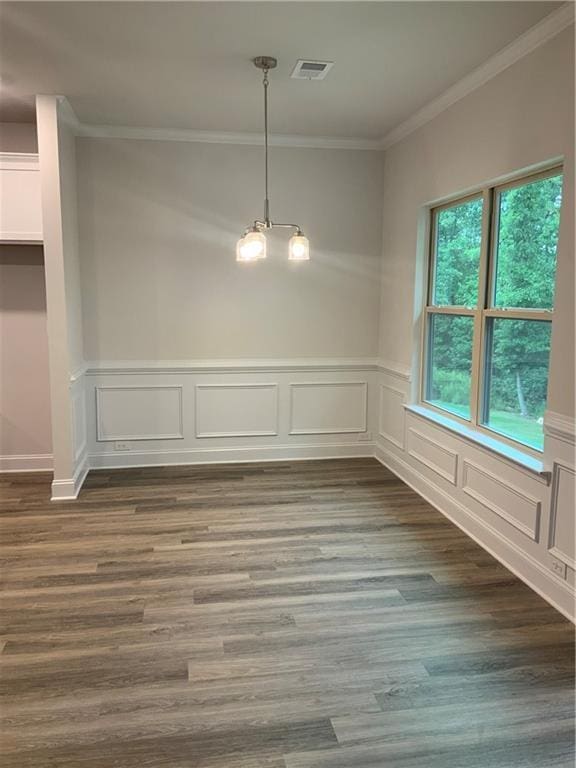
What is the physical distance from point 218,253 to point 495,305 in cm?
247

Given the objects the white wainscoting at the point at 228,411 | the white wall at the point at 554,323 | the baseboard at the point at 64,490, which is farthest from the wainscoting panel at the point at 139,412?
the white wall at the point at 554,323

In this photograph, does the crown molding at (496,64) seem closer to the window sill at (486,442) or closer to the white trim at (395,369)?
the white trim at (395,369)

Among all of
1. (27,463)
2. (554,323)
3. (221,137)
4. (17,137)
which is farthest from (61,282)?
(554,323)

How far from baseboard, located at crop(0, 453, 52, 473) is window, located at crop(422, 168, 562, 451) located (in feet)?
10.8

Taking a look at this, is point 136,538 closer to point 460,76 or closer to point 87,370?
point 87,370

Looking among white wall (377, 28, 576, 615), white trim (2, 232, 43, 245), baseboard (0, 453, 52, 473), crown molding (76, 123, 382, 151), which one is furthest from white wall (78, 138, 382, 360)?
baseboard (0, 453, 52, 473)

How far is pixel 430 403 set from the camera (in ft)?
15.0

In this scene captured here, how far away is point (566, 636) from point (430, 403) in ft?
7.10

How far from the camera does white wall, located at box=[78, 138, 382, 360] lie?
4.89 meters

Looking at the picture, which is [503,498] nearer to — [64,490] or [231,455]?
[231,455]

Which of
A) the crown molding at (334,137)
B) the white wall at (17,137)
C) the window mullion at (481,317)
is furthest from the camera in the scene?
the white wall at (17,137)

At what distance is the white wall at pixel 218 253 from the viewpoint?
489 centimetres

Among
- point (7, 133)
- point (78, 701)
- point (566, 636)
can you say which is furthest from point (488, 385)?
point (7, 133)

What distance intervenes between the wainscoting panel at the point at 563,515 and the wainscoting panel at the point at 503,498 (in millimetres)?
135
